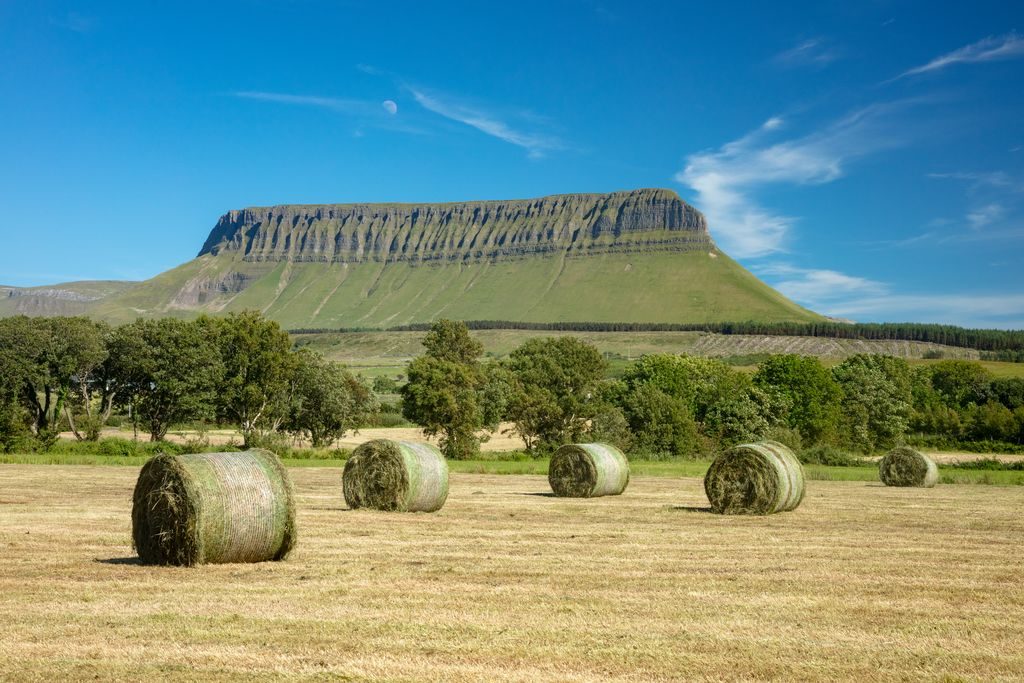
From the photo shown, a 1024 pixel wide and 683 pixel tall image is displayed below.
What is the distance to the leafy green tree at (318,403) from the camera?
65812 mm

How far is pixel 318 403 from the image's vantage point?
6612 centimetres

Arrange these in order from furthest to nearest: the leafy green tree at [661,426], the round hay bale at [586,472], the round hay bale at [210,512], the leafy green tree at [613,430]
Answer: the leafy green tree at [661,426], the leafy green tree at [613,430], the round hay bale at [586,472], the round hay bale at [210,512]

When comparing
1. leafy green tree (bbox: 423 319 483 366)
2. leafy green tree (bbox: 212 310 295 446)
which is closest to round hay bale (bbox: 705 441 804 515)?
leafy green tree (bbox: 212 310 295 446)

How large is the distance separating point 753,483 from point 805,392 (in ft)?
174

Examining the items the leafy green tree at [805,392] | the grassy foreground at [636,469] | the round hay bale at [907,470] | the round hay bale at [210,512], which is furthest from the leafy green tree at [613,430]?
the round hay bale at [210,512]

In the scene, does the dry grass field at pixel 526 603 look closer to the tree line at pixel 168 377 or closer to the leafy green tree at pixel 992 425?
the tree line at pixel 168 377

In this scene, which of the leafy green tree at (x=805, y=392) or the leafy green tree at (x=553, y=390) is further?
the leafy green tree at (x=805, y=392)

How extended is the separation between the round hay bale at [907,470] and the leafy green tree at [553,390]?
92.1ft

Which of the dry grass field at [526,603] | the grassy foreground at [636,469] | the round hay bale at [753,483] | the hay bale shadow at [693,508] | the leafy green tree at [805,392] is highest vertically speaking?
the leafy green tree at [805,392]

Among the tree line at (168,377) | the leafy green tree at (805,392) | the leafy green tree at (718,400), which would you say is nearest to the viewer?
the tree line at (168,377)

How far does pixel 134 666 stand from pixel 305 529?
33.0ft

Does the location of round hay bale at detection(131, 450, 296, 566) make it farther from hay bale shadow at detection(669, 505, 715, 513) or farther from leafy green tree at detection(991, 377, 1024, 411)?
leafy green tree at detection(991, 377, 1024, 411)

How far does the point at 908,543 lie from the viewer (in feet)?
59.4

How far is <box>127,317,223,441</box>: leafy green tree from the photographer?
191ft
